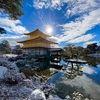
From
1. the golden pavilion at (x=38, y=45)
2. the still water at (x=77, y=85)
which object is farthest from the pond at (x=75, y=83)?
the golden pavilion at (x=38, y=45)

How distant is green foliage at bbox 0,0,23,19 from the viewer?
9.71 m

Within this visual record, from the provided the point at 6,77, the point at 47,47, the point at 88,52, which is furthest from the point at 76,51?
the point at 88,52

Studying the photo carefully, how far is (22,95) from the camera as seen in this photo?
4.17 meters

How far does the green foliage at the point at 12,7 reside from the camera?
971cm

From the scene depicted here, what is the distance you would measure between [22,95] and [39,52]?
866 inches

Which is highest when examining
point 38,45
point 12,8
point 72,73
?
point 12,8

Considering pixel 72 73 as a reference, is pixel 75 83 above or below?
below

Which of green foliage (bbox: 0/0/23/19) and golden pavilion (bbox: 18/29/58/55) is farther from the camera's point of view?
golden pavilion (bbox: 18/29/58/55)

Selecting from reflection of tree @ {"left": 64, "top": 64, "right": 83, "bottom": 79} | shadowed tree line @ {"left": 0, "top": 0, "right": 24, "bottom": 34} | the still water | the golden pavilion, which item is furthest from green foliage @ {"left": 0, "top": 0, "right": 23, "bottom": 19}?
the golden pavilion

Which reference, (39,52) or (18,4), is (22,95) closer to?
(18,4)

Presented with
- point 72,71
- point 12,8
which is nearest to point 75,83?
point 72,71

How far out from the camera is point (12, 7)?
33.5ft

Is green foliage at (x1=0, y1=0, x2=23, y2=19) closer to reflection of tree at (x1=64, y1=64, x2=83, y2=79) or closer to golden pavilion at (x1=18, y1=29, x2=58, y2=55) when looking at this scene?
reflection of tree at (x1=64, y1=64, x2=83, y2=79)

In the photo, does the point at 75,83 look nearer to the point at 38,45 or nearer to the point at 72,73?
the point at 72,73
